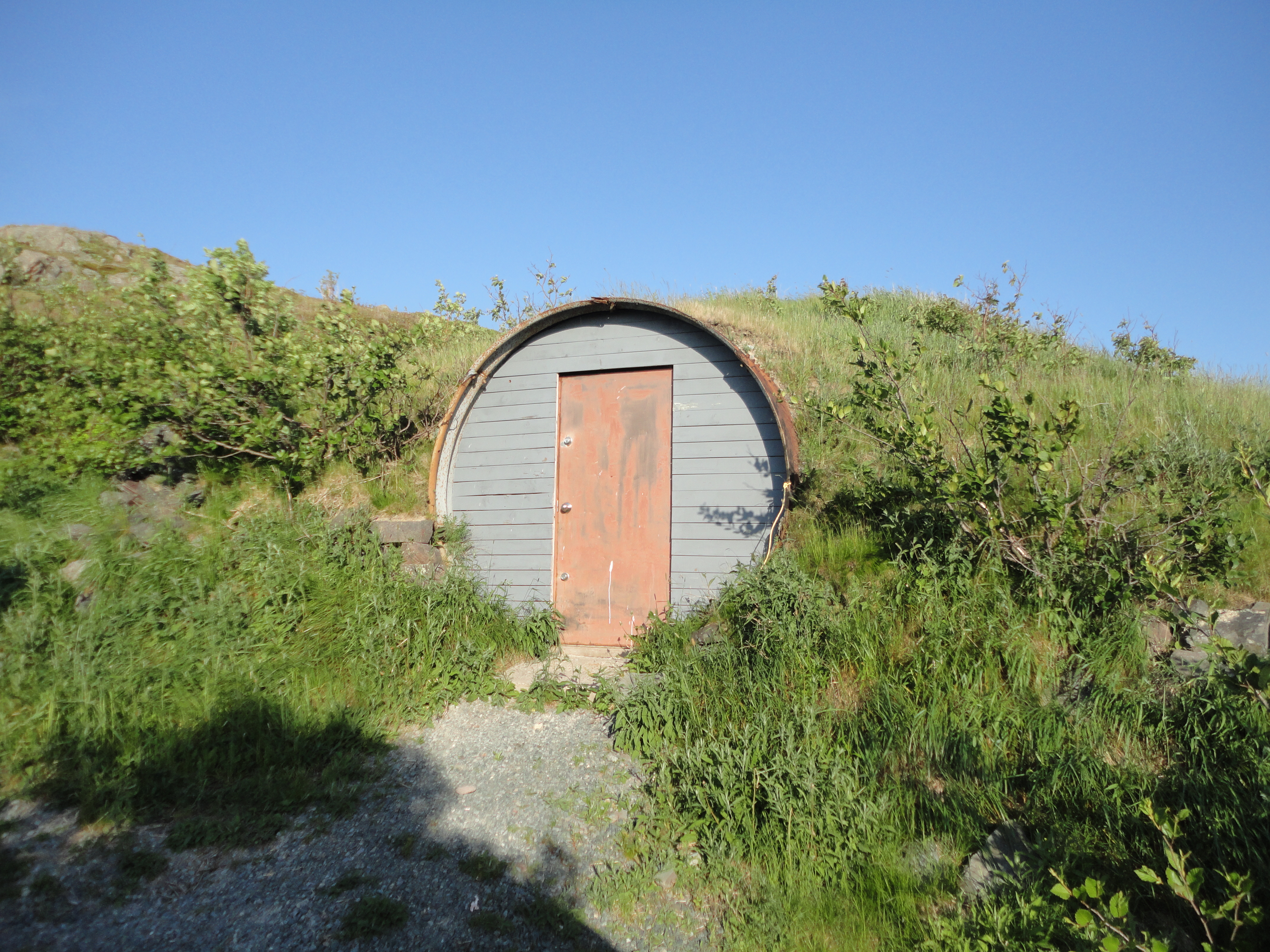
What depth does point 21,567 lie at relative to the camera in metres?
6.45

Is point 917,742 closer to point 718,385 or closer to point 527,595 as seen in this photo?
point 718,385

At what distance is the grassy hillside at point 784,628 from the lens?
370 cm

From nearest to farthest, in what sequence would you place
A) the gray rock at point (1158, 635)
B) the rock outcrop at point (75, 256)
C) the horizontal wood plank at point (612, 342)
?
the gray rock at point (1158, 635), the horizontal wood plank at point (612, 342), the rock outcrop at point (75, 256)

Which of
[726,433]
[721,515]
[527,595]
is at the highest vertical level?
[726,433]

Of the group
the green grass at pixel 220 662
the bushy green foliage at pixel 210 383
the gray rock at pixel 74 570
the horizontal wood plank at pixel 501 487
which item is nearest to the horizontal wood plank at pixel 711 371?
the horizontal wood plank at pixel 501 487

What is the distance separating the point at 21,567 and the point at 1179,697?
895 centimetres

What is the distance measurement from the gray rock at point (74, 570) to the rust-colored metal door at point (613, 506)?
14.2 feet

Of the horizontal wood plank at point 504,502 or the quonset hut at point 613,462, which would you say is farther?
the horizontal wood plank at point 504,502

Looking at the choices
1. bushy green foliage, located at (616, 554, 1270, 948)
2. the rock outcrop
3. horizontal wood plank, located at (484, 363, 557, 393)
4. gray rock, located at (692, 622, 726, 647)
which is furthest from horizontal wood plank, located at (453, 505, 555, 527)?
the rock outcrop

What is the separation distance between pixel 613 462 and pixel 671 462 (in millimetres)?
657

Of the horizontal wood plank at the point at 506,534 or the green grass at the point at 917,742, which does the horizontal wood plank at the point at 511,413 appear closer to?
the horizontal wood plank at the point at 506,534

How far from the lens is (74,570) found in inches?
259

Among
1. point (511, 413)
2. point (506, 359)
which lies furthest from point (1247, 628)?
point (506, 359)

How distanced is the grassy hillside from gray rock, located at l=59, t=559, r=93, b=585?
0.20 feet
